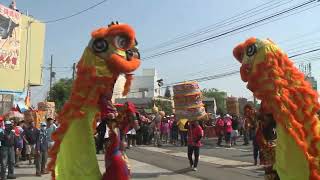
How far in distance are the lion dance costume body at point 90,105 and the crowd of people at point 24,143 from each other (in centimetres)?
656

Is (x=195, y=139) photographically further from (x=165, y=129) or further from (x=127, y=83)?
(x=165, y=129)

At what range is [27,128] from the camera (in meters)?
14.7

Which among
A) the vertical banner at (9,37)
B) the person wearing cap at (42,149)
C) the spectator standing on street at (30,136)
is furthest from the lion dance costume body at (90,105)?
the vertical banner at (9,37)

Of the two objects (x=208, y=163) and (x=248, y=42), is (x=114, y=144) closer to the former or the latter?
(x=248, y=42)

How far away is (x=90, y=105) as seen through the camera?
207 inches

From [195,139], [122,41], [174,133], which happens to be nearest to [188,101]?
[195,139]

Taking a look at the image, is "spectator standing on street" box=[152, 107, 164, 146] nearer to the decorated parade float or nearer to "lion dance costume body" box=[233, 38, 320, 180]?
the decorated parade float

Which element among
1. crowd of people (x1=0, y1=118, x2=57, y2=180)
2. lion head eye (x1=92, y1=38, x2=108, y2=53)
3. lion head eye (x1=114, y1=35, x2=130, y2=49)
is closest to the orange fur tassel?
lion head eye (x1=114, y1=35, x2=130, y2=49)

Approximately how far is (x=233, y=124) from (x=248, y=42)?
1747cm

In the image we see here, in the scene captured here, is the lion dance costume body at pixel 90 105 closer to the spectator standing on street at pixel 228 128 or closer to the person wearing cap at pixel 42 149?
the person wearing cap at pixel 42 149

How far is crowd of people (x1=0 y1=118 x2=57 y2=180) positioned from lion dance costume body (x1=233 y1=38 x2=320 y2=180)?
24.1 feet

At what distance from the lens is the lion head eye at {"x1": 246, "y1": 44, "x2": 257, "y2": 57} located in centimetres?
574

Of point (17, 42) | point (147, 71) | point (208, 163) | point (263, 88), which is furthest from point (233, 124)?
point (147, 71)

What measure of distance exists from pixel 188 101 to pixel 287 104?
1163cm
